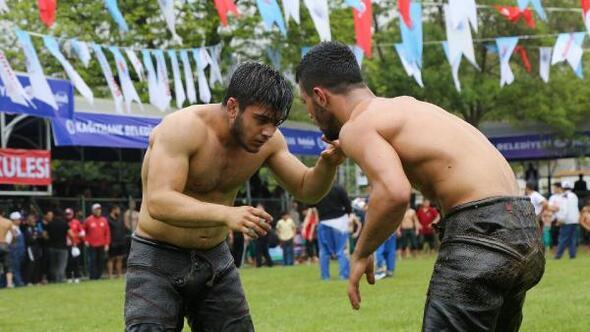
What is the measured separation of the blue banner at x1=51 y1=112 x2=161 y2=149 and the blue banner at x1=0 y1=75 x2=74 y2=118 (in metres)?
0.24

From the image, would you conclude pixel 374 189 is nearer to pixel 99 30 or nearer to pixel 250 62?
pixel 250 62

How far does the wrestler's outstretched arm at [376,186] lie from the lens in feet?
14.3

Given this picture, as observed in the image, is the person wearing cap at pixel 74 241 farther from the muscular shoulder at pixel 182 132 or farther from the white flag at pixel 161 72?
the muscular shoulder at pixel 182 132

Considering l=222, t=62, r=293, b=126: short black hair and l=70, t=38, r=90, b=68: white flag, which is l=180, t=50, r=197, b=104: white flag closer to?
l=70, t=38, r=90, b=68: white flag

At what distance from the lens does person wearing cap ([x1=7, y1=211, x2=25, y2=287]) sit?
21.9 metres

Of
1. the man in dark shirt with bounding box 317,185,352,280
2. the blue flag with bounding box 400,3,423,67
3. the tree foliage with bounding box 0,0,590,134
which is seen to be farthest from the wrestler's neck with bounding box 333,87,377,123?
the tree foliage with bounding box 0,0,590,134

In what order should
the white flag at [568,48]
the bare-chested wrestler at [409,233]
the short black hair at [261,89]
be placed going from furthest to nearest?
the bare-chested wrestler at [409,233], the white flag at [568,48], the short black hair at [261,89]

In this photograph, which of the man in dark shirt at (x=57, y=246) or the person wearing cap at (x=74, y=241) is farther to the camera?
the person wearing cap at (x=74, y=241)

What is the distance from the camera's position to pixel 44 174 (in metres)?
23.2

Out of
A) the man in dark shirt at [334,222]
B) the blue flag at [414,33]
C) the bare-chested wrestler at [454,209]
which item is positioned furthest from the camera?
the blue flag at [414,33]

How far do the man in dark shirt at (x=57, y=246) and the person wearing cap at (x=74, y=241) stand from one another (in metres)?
0.34

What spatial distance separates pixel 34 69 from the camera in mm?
17875

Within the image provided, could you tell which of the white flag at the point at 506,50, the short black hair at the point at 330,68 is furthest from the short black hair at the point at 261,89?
the white flag at the point at 506,50

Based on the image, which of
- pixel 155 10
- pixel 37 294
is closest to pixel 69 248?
pixel 37 294
